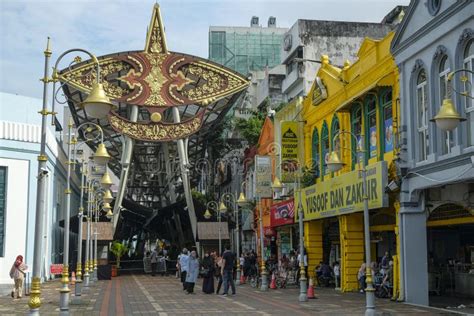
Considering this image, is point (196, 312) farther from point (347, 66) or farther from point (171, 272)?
point (171, 272)

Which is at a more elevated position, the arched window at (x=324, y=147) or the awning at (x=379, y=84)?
the awning at (x=379, y=84)

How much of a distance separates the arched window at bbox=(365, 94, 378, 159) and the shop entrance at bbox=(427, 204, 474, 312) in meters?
3.14

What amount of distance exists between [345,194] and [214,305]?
683cm

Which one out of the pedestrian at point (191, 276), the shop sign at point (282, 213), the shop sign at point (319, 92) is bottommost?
the pedestrian at point (191, 276)

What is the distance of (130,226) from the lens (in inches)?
2365

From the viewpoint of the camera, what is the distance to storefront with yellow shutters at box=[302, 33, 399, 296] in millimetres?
22406

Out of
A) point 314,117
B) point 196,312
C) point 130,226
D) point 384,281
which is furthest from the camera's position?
point 130,226

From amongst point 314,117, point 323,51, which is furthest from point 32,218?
point 323,51

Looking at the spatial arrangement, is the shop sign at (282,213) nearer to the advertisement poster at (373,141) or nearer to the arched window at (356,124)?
the arched window at (356,124)

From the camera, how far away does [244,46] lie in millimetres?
83500

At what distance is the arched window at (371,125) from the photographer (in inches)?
959

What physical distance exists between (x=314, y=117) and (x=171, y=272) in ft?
71.5

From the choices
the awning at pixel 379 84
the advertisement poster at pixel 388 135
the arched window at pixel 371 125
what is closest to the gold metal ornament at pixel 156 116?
the awning at pixel 379 84

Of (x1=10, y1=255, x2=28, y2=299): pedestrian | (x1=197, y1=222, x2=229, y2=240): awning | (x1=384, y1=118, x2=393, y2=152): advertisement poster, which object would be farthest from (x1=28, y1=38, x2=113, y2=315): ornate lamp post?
(x1=197, y1=222, x2=229, y2=240): awning
